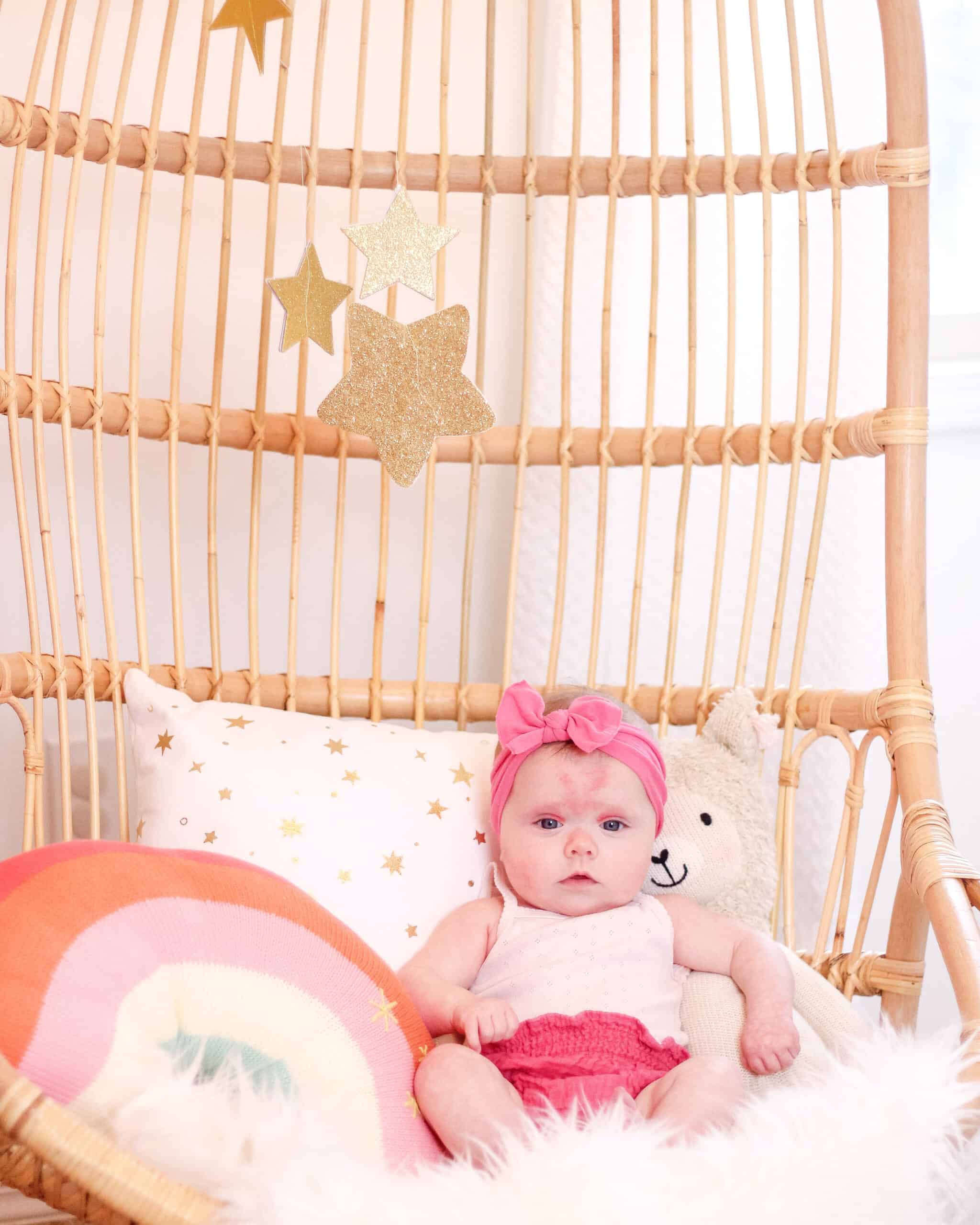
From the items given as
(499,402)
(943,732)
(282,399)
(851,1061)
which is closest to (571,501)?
(499,402)

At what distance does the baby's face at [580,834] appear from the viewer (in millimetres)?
882

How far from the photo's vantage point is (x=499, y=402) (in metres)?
1.42

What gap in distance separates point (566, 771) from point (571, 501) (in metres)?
0.51

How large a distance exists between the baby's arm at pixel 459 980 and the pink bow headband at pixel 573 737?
3.1 inches

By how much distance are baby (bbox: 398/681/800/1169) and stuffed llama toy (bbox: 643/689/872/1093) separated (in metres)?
0.01

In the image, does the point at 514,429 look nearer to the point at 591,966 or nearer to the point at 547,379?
the point at 547,379

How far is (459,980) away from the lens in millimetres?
875

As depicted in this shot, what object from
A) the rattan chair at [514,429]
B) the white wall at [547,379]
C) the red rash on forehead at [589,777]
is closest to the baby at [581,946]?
the red rash on forehead at [589,777]

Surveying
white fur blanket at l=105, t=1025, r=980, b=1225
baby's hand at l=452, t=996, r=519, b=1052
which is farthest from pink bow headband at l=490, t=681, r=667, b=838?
white fur blanket at l=105, t=1025, r=980, b=1225

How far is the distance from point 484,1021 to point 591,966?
10cm

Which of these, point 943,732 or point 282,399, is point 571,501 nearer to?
point 282,399

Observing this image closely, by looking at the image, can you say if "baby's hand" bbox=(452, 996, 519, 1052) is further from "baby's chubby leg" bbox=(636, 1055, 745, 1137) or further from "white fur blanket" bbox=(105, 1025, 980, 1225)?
"white fur blanket" bbox=(105, 1025, 980, 1225)

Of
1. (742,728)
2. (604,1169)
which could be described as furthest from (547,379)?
(604,1169)

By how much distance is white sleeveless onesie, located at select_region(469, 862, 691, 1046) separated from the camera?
2.76ft
